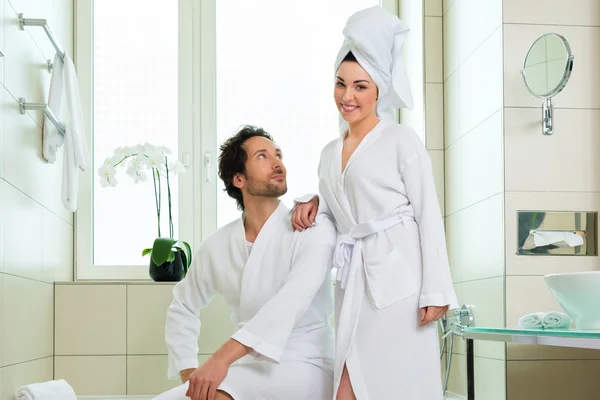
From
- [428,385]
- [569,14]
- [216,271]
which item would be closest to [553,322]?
[428,385]

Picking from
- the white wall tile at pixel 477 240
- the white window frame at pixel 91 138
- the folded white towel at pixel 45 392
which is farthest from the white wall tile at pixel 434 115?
the folded white towel at pixel 45 392

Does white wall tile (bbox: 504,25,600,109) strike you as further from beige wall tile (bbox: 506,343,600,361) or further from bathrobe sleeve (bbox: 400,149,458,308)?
bathrobe sleeve (bbox: 400,149,458,308)

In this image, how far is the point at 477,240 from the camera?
3.04 m

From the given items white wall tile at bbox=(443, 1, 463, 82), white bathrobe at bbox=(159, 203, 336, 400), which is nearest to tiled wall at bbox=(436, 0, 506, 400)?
white wall tile at bbox=(443, 1, 463, 82)

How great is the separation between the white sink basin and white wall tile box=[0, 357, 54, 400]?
1.55m

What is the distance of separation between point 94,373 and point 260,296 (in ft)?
4.08

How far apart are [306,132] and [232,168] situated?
4.21 ft

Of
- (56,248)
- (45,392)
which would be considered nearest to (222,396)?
(45,392)

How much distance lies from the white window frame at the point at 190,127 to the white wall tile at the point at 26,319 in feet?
1.40

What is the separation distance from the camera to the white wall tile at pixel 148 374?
3.21m

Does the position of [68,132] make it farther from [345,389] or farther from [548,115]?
[548,115]

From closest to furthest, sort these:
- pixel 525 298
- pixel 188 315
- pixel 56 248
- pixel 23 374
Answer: pixel 188 315, pixel 23 374, pixel 525 298, pixel 56 248

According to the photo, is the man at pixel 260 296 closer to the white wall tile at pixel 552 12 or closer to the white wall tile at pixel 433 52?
the white wall tile at pixel 552 12

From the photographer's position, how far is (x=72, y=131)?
9.20ft
